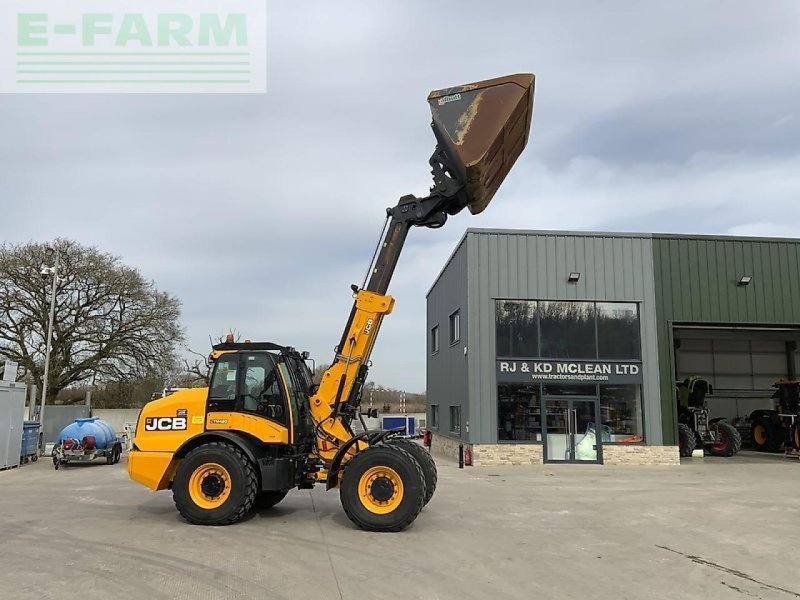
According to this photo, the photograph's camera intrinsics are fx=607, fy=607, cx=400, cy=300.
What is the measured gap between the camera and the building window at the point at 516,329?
19.1m

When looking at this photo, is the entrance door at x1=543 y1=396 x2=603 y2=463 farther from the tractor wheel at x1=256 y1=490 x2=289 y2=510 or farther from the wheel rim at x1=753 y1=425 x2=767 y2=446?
the tractor wheel at x1=256 y1=490 x2=289 y2=510

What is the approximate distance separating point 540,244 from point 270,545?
14305 mm

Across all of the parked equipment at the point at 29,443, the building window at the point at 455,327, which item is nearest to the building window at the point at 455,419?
the building window at the point at 455,327

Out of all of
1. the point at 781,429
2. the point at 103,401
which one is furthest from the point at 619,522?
the point at 103,401

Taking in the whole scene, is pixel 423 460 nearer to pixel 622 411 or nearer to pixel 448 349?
pixel 622 411

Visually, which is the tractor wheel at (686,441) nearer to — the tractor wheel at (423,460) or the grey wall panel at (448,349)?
the grey wall panel at (448,349)

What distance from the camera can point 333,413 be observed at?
938cm

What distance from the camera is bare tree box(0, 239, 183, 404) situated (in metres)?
30.0

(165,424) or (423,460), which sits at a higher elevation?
(165,424)

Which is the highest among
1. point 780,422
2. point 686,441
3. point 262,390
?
point 262,390

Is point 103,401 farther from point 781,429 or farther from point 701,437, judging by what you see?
point 781,429

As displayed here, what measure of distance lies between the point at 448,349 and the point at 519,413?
5073mm

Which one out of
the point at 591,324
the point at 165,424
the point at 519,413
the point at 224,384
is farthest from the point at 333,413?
the point at 591,324

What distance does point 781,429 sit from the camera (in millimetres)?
23859
